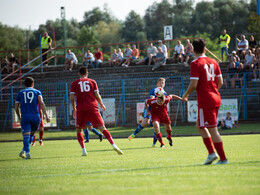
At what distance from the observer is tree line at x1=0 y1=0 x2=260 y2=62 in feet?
281

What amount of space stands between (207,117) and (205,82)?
2.10 ft

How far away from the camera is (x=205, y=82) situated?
26.0ft

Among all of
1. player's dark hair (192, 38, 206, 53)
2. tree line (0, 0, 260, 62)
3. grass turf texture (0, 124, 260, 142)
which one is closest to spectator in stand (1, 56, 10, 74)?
grass turf texture (0, 124, 260, 142)

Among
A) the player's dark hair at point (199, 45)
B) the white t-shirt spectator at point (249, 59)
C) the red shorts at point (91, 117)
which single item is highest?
the player's dark hair at point (199, 45)

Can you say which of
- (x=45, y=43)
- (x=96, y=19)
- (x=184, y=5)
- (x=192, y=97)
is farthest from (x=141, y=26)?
(x=192, y=97)

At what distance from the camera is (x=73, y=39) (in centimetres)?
11200

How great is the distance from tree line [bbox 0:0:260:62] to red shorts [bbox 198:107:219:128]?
5624 cm

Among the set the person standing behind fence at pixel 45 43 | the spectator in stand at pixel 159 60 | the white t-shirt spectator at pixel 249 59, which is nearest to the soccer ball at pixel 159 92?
the white t-shirt spectator at pixel 249 59

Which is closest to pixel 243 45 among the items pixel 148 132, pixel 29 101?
pixel 148 132

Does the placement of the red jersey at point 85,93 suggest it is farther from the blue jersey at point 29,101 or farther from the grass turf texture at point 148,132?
the grass turf texture at point 148,132

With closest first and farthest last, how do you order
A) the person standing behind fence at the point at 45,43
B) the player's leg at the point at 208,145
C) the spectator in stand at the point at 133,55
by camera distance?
the player's leg at the point at 208,145, the spectator in stand at the point at 133,55, the person standing behind fence at the point at 45,43

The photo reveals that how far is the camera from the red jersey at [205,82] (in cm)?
786

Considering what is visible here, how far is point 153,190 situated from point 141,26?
10851 centimetres

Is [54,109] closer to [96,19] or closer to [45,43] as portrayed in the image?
[45,43]
